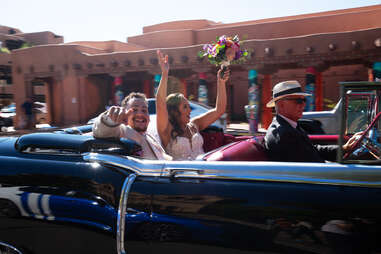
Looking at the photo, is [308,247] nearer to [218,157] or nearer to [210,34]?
[218,157]

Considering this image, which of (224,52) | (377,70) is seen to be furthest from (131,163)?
(377,70)

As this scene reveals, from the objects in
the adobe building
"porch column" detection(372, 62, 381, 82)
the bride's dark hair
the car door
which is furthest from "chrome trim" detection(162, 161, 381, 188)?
the adobe building

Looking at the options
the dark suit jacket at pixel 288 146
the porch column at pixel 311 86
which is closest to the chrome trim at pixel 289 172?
the dark suit jacket at pixel 288 146

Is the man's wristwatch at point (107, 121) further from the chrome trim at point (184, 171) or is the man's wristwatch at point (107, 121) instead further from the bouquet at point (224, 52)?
the bouquet at point (224, 52)

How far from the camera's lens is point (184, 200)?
1.65m

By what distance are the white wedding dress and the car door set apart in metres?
1.46

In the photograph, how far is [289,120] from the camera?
2.52 meters

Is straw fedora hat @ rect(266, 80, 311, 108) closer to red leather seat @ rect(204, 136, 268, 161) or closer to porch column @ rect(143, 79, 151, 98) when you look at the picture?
red leather seat @ rect(204, 136, 268, 161)

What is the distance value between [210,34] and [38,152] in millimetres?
21101

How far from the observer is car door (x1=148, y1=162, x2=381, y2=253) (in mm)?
1436

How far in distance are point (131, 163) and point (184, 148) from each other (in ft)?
4.57

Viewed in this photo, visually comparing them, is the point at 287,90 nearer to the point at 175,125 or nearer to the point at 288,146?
the point at 288,146

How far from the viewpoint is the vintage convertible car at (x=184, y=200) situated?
4.81 feet

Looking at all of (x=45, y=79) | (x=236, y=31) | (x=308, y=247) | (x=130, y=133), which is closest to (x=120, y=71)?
(x=45, y=79)
